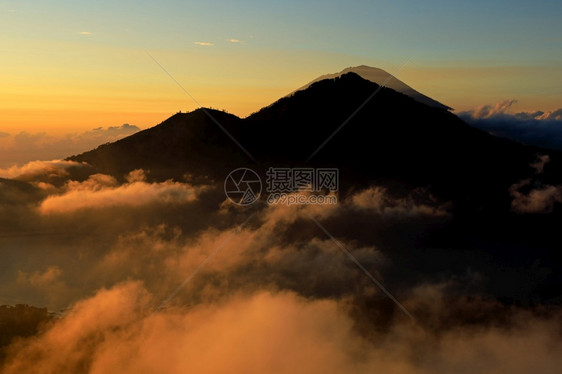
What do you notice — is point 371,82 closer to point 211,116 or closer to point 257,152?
point 257,152

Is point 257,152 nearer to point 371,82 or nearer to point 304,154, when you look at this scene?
point 304,154

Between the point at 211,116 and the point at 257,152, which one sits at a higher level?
the point at 211,116

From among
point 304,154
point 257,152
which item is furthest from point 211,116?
point 304,154

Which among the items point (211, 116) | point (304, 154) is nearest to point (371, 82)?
point (304, 154)

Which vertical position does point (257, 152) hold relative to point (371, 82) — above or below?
below

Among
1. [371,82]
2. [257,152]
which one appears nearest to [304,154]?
[257,152]

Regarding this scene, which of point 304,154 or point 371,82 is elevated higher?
point 371,82

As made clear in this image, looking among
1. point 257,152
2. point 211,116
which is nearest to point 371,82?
point 257,152

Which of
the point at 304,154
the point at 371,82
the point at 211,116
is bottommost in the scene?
the point at 304,154
